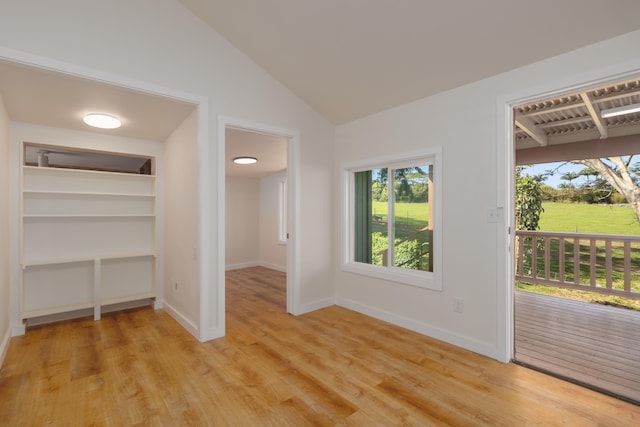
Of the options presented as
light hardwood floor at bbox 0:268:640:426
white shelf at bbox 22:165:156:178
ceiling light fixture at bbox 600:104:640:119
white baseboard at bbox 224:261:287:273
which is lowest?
light hardwood floor at bbox 0:268:640:426

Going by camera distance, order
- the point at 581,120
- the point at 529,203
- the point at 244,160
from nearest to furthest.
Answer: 1. the point at 581,120
2. the point at 244,160
3. the point at 529,203

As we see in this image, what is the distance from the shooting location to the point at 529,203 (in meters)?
5.36

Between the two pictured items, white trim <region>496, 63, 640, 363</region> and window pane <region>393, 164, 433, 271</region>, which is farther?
window pane <region>393, 164, 433, 271</region>

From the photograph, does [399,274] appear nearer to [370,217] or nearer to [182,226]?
[370,217]

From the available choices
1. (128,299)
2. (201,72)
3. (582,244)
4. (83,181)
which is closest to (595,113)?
(582,244)

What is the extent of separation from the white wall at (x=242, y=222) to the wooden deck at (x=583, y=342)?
534 centimetres

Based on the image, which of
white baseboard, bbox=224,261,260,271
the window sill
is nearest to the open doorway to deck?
the window sill

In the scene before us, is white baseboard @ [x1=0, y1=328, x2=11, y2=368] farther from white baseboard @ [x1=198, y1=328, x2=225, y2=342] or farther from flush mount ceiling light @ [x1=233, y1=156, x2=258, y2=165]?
flush mount ceiling light @ [x1=233, y1=156, x2=258, y2=165]

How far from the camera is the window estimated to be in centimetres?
313

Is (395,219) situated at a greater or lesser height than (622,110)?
lesser

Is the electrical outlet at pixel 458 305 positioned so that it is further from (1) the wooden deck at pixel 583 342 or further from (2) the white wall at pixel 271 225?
(2) the white wall at pixel 271 225

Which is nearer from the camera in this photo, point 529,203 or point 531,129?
point 531,129

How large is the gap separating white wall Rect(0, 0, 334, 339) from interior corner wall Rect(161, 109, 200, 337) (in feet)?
0.58

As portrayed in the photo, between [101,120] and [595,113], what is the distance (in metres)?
5.54
